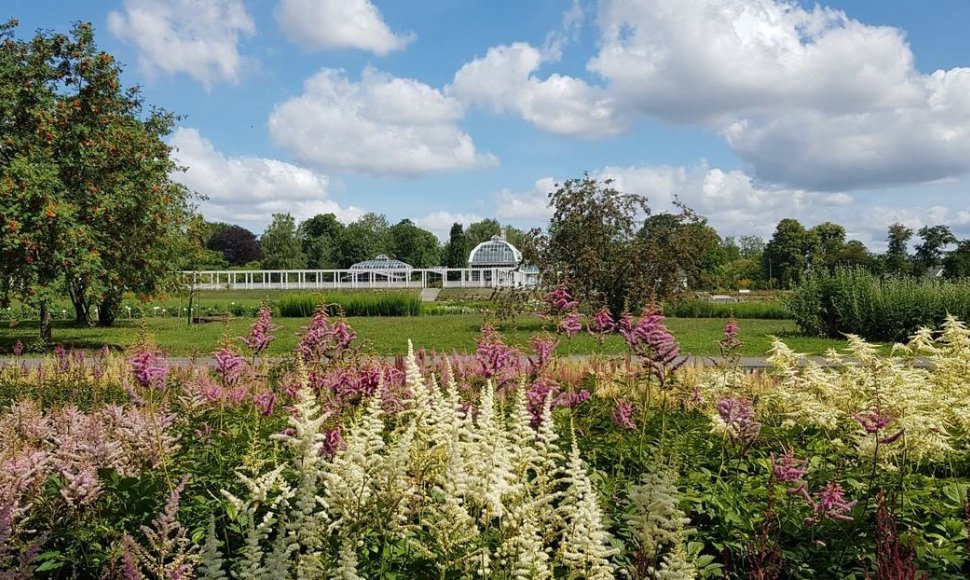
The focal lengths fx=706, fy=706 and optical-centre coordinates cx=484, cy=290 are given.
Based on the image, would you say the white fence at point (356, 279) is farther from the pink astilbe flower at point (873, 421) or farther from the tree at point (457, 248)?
the pink astilbe flower at point (873, 421)

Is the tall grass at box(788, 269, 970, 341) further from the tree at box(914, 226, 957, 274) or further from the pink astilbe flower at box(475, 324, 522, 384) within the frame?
the tree at box(914, 226, 957, 274)

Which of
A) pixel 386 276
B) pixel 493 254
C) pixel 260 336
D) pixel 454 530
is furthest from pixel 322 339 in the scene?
pixel 493 254

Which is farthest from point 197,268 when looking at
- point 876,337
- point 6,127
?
point 876,337

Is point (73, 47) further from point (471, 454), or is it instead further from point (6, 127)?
point (471, 454)

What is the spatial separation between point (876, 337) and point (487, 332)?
18771mm

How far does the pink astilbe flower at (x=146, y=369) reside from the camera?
445cm

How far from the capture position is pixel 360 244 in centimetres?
8325

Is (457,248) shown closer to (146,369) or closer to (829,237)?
(829,237)

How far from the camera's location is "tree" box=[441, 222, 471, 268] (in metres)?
92.2

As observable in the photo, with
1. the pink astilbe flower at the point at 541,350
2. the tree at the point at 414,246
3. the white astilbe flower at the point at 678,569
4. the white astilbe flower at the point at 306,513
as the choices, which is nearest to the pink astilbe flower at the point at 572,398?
the pink astilbe flower at the point at 541,350

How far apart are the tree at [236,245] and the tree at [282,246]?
2503cm

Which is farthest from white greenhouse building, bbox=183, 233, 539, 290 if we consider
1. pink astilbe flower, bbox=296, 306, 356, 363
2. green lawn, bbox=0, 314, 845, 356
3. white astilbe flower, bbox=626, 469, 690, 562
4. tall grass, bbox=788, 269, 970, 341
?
white astilbe flower, bbox=626, 469, 690, 562

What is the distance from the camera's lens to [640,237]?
23672 millimetres

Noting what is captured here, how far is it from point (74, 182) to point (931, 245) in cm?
6342
